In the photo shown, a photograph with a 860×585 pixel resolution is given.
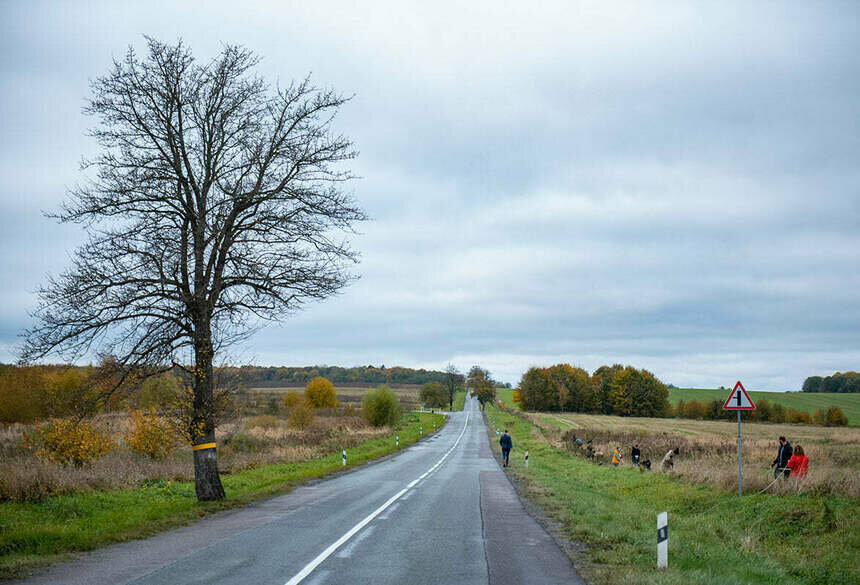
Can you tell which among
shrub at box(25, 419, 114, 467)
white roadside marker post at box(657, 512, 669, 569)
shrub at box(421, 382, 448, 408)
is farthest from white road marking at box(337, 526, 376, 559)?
shrub at box(421, 382, 448, 408)

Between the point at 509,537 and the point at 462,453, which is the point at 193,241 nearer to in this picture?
the point at 509,537

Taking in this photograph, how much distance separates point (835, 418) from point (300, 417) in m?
70.5

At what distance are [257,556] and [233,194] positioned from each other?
8259 millimetres

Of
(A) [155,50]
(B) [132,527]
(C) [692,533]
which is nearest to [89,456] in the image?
(B) [132,527]

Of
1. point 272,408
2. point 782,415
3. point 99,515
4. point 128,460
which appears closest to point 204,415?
point 99,515

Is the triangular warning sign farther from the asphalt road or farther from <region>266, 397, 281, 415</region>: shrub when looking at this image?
<region>266, 397, 281, 415</region>: shrub

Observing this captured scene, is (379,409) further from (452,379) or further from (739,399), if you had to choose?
(452,379)

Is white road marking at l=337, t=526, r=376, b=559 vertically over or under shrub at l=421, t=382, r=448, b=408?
over

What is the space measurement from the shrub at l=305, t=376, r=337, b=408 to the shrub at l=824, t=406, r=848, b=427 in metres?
69.0

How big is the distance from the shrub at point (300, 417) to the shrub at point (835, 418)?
221 feet

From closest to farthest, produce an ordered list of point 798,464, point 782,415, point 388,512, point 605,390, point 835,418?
point 388,512, point 798,464, point 835,418, point 782,415, point 605,390

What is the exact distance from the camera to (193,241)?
1438 cm

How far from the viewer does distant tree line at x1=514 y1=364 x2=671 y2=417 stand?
368 ft

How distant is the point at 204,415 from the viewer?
551 inches
